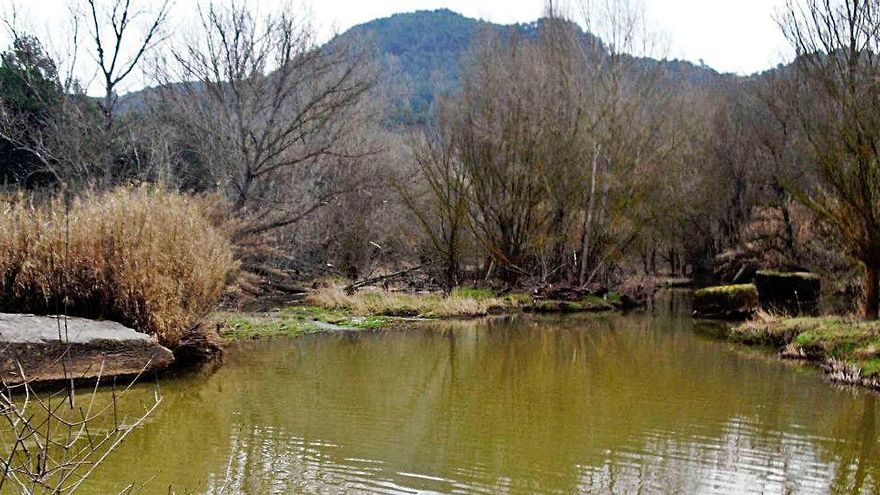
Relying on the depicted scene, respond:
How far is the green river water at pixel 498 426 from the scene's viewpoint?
20.2 ft

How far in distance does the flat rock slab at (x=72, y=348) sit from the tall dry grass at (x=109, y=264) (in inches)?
24.2

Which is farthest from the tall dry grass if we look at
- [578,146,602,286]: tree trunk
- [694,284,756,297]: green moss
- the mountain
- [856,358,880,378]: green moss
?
the mountain

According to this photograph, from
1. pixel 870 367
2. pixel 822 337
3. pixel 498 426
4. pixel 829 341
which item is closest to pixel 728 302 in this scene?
pixel 822 337

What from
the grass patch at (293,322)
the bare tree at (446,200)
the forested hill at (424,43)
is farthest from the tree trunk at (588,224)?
the forested hill at (424,43)

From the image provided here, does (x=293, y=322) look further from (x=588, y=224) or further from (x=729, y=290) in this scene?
(x=729, y=290)

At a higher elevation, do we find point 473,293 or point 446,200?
point 446,200

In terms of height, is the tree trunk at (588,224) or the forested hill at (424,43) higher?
the forested hill at (424,43)

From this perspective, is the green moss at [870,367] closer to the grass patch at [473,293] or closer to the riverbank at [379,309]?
the riverbank at [379,309]

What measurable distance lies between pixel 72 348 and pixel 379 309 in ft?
33.5

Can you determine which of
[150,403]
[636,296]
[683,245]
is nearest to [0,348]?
[150,403]

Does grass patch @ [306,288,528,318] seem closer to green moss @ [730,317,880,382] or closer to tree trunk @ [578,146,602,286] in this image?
tree trunk @ [578,146,602,286]

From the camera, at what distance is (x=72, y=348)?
28.8 feet

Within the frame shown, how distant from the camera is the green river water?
6145 mm

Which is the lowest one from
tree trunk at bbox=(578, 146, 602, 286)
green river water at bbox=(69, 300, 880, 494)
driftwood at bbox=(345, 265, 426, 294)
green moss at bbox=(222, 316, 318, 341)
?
green river water at bbox=(69, 300, 880, 494)
